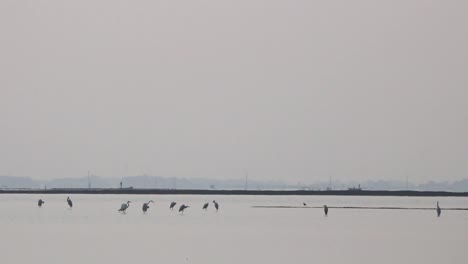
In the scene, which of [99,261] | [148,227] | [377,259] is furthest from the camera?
[148,227]

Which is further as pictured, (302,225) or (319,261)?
(302,225)

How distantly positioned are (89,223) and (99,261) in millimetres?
21428

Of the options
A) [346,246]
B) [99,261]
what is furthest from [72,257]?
[346,246]

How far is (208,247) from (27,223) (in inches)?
714

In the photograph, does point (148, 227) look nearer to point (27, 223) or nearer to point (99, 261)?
point (27, 223)

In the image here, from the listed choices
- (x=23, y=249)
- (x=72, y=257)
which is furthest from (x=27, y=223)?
(x=72, y=257)

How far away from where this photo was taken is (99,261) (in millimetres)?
28719

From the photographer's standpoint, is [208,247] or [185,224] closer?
[208,247]

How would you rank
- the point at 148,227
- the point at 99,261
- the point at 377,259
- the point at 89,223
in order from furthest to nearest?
the point at 89,223
the point at 148,227
the point at 377,259
the point at 99,261

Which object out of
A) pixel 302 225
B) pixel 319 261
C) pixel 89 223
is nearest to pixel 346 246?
pixel 319 261

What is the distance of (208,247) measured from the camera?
34250mm

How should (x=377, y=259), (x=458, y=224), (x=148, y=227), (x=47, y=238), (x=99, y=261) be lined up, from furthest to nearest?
(x=458, y=224) → (x=148, y=227) → (x=47, y=238) → (x=377, y=259) → (x=99, y=261)

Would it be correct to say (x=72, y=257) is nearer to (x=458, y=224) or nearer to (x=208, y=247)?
(x=208, y=247)

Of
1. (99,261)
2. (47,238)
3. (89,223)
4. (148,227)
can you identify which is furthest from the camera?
(89,223)
